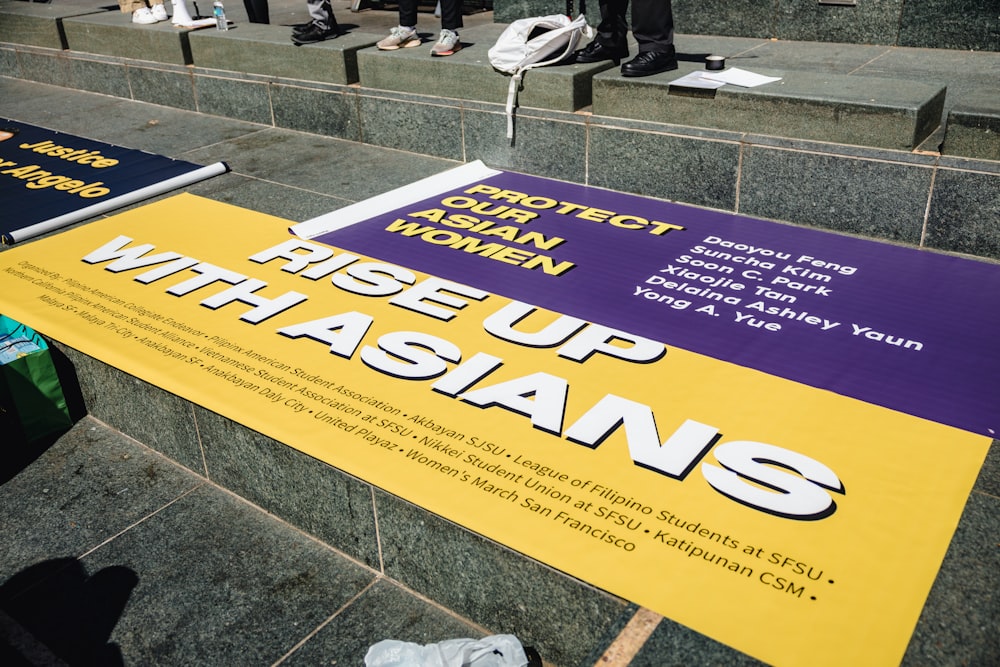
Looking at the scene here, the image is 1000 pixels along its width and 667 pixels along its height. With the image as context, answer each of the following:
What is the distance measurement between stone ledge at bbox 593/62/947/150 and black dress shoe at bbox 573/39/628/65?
44 cm

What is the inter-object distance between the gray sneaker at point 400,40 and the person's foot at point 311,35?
0.63m

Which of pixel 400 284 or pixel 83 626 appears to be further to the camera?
pixel 400 284

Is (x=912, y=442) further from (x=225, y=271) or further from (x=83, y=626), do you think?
(x=225, y=271)

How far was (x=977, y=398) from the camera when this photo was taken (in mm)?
3551

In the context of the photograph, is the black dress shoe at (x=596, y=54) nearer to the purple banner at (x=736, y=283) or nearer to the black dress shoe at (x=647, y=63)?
the black dress shoe at (x=647, y=63)

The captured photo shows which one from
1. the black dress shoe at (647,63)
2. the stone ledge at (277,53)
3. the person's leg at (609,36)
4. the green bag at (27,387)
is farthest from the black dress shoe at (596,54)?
the green bag at (27,387)

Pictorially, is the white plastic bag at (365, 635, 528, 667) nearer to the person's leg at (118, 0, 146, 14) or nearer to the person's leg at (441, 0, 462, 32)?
the person's leg at (441, 0, 462, 32)

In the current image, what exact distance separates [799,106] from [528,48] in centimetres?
197

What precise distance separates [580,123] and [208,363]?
3188 millimetres

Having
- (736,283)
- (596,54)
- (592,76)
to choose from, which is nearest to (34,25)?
(596,54)

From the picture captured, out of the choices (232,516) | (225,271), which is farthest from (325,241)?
(232,516)

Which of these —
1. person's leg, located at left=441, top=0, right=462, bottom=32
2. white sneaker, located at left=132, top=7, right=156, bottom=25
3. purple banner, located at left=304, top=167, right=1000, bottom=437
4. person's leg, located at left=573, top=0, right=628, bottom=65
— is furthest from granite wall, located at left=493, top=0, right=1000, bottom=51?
white sneaker, located at left=132, top=7, right=156, bottom=25

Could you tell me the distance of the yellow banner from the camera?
265cm

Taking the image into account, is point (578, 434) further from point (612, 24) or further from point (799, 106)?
point (612, 24)
